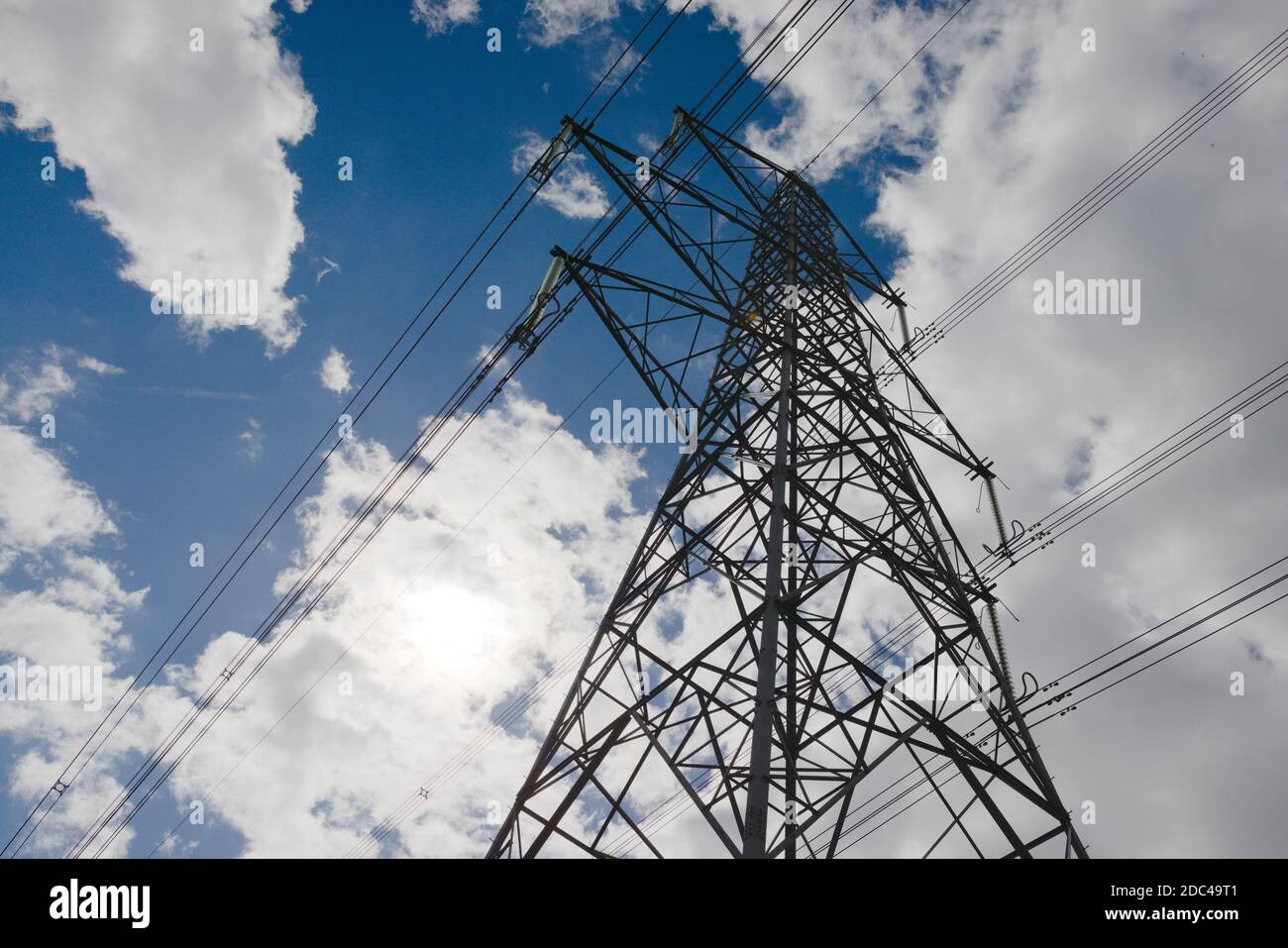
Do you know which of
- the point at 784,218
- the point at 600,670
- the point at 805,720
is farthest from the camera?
the point at 784,218

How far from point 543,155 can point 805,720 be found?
803 centimetres

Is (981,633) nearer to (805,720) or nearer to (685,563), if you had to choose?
(805,720)

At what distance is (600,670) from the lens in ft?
25.8

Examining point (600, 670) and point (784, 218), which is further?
point (784, 218)
